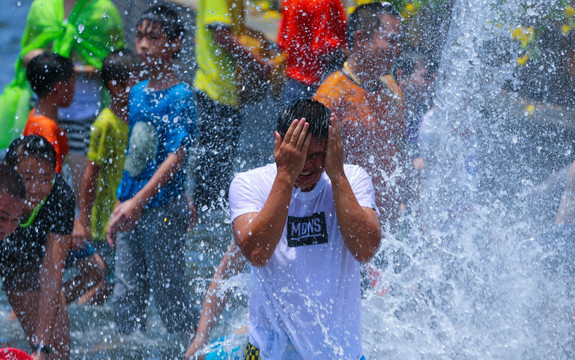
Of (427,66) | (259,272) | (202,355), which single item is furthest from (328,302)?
(427,66)

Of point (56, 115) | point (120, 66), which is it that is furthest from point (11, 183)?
point (120, 66)

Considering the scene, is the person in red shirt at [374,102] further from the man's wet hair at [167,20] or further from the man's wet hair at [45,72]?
the man's wet hair at [45,72]

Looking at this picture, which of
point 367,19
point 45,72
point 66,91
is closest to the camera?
point 367,19

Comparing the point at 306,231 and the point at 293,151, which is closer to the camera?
the point at 293,151

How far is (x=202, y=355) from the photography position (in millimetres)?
3656

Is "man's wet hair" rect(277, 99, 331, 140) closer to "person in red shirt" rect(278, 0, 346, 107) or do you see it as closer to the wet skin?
the wet skin

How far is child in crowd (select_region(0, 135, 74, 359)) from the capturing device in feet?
13.1

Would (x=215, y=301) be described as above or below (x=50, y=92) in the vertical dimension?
below

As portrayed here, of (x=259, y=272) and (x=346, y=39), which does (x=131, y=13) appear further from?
(x=259, y=272)

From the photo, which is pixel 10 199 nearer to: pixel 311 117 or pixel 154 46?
pixel 154 46

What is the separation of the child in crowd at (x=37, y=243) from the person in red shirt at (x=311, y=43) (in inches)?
60.4

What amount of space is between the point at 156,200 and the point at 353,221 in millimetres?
2157

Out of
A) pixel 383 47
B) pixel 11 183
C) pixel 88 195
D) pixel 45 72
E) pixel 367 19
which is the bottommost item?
pixel 88 195

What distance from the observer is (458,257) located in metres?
4.49
